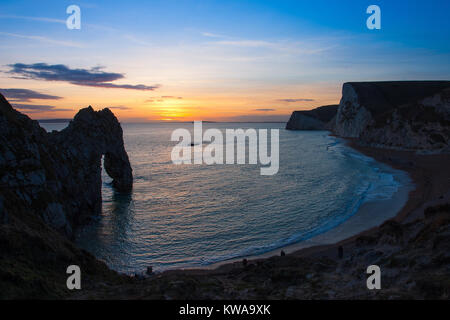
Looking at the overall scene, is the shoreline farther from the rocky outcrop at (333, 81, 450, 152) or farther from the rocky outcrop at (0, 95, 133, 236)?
the rocky outcrop at (333, 81, 450, 152)

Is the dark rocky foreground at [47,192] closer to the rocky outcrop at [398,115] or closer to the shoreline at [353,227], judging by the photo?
the shoreline at [353,227]

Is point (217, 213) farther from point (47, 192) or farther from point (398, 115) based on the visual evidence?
point (398, 115)

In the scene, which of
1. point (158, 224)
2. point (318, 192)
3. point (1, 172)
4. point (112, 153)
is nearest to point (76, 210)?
point (158, 224)

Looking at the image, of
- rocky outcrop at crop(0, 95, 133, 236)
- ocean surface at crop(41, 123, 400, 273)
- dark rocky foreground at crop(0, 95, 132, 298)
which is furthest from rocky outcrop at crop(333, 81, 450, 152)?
dark rocky foreground at crop(0, 95, 132, 298)

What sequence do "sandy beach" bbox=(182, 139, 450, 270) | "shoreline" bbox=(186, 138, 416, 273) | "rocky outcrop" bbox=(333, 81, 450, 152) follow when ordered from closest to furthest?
"shoreline" bbox=(186, 138, 416, 273)
"sandy beach" bbox=(182, 139, 450, 270)
"rocky outcrop" bbox=(333, 81, 450, 152)

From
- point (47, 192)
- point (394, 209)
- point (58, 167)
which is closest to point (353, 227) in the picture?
point (394, 209)

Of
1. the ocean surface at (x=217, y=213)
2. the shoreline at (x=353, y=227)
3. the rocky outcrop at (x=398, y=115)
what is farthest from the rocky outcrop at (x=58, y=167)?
the rocky outcrop at (x=398, y=115)
